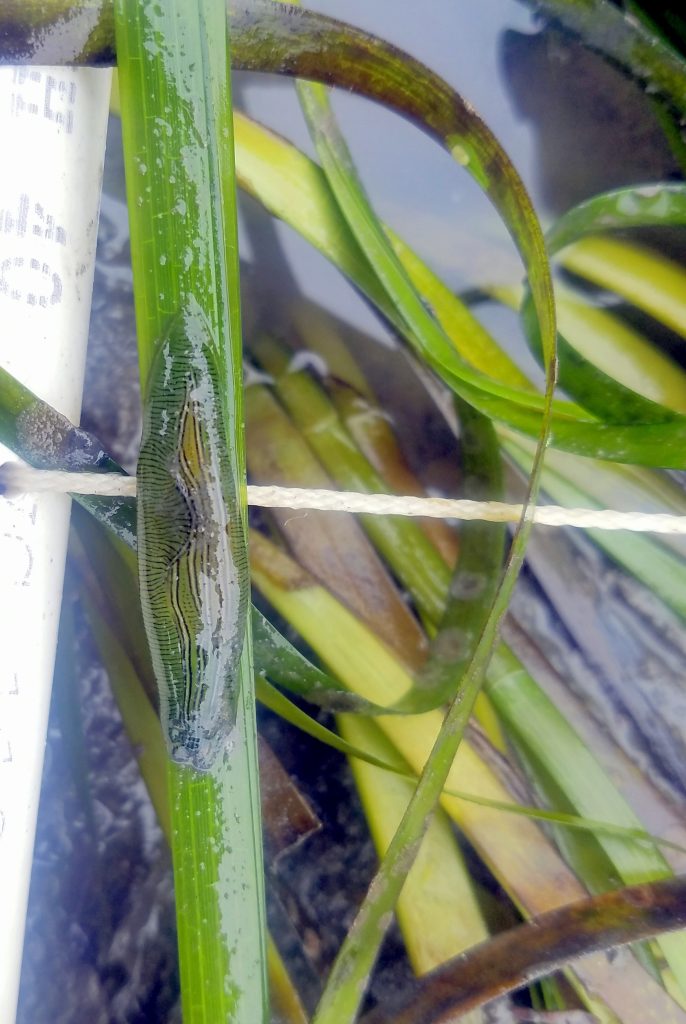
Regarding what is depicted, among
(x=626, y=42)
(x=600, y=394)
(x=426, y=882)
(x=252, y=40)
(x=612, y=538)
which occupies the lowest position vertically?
(x=426, y=882)

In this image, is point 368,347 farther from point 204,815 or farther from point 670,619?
point 204,815

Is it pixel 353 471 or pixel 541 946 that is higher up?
pixel 353 471

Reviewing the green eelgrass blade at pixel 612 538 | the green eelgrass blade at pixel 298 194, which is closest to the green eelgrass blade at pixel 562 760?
the green eelgrass blade at pixel 612 538

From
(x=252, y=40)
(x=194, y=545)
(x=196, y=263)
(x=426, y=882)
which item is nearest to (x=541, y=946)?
(x=426, y=882)

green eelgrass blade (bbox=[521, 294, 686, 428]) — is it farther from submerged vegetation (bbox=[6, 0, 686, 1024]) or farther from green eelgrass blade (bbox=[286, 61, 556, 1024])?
green eelgrass blade (bbox=[286, 61, 556, 1024])

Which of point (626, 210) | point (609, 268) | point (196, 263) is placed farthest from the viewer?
point (609, 268)

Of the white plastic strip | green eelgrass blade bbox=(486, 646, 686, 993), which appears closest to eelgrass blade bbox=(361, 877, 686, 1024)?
green eelgrass blade bbox=(486, 646, 686, 993)

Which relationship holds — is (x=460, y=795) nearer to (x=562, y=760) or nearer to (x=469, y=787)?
(x=469, y=787)
